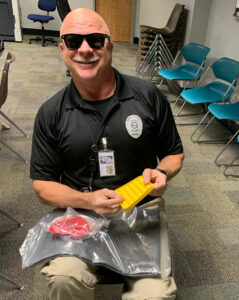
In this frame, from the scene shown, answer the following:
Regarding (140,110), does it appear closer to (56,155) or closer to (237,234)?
(56,155)

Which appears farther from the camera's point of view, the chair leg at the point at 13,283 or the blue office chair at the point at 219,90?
the blue office chair at the point at 219,90

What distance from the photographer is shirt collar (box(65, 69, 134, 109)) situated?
1.13 metres

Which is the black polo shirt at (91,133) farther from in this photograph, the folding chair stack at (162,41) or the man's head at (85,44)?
the folding chair stack at (162,41)

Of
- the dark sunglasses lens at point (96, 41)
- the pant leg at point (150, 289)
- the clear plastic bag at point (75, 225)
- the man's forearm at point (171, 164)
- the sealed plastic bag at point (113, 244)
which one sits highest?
the dark sunglasses lens at point (96, 41)

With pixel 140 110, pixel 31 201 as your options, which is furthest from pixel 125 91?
pixel 31 201

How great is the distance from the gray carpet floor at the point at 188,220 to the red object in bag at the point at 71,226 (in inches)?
25.8

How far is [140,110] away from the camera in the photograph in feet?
3.84

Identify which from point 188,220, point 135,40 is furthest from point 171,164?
point 135,40

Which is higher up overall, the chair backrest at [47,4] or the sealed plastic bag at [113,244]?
the chair backrest at [47,4]

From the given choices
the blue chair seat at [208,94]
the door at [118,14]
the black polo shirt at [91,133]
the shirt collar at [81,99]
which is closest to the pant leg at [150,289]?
the black polo shirt at [91,133]

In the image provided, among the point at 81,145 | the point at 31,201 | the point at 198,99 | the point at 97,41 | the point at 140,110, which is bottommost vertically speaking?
the point at 31,201

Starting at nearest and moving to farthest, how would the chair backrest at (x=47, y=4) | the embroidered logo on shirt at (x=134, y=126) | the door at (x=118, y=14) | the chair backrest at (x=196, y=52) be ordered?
the embroidered logo on shirt at (x=134, y=126) < the chair backrest at (x=196, y=52) < the chair backrest at (x=47, y=4) < the door at (x=118, y=14)

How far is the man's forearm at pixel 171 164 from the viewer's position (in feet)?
3.95

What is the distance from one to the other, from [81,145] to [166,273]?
58cm
